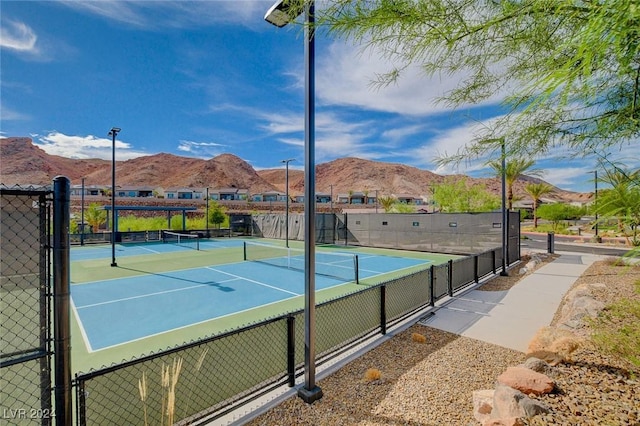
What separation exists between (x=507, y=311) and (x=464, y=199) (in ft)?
63.7

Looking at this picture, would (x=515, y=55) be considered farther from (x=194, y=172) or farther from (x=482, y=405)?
(x=194, y=172)

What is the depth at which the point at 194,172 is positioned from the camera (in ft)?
397

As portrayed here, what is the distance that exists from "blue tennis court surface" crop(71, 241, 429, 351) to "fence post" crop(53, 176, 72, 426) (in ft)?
14.8

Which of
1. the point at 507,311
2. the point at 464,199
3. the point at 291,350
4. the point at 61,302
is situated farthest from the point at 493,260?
the point at 464,199

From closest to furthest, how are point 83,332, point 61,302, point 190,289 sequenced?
1. point 61,302
2. point 83,332
3. point 190,289

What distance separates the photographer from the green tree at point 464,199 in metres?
23.9

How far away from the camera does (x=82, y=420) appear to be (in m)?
2.39

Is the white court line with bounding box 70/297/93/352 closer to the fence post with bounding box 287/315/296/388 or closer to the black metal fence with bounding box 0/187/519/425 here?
the black metal fence with bounding box 0/187/519/425

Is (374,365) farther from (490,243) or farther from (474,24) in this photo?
(490,243)

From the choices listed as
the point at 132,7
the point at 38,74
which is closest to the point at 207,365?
the point at 132,7

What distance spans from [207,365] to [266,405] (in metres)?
0.85

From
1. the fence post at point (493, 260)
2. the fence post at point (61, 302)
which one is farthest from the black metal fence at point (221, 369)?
the fence post at point (493, 260)

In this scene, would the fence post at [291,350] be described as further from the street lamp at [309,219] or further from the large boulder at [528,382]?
the large boulder at [528,382]

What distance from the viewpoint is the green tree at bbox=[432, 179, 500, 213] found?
78.3 feet
